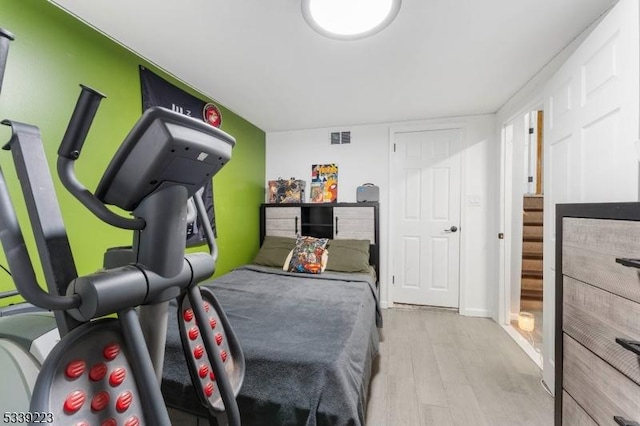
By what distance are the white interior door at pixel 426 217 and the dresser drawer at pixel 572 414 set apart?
1.96 m

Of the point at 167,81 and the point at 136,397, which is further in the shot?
the point at 167,81

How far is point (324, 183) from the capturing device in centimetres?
346

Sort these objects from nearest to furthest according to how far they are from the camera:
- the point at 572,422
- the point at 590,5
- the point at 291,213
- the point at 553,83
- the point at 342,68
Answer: the point at 572,422
the point at 590,5
the point at 553,83
the point at 342,68
the point at 291,213

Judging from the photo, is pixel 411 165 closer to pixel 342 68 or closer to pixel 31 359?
pixel 342 68

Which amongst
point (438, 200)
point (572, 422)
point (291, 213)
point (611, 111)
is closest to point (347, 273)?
point (291, 213)

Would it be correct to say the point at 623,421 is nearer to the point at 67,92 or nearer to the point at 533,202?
the point at 67,92

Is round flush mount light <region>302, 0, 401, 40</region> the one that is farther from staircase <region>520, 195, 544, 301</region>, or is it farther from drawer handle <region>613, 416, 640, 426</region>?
staircase <region>520, 195, 544, 301</region>

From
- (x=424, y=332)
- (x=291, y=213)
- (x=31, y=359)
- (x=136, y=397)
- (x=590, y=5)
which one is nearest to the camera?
(x=136, y=397)

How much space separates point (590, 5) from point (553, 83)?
409 millimetres

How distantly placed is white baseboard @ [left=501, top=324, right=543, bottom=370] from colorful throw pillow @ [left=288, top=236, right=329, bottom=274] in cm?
188

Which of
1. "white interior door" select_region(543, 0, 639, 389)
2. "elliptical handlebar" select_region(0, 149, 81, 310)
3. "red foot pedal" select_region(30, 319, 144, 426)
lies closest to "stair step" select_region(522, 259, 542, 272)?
"white interior door" select_region(543, 0, 639, 389)

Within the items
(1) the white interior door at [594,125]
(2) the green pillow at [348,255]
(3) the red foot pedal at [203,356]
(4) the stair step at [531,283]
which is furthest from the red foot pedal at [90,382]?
(4) the stair step at [531,283]

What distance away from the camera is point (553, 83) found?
172cm

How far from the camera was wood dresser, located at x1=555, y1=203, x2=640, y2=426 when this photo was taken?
860mm
